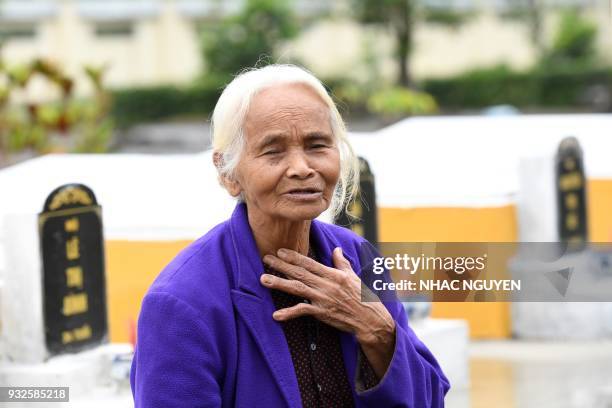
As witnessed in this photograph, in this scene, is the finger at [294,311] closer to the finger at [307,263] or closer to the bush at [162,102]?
the finger at [307,263]

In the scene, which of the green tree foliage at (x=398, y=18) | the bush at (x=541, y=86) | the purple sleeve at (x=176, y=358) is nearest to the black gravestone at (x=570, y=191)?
the purple sleeve at (x=176, y=358)

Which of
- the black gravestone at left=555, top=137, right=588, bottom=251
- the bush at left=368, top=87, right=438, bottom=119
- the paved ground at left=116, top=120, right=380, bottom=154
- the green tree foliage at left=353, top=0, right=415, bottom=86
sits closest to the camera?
the black gravestone at left=555, top=137, right=588, bottom=251

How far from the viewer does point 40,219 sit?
5039 mm

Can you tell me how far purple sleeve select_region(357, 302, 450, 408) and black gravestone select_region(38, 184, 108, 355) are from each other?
298 cm

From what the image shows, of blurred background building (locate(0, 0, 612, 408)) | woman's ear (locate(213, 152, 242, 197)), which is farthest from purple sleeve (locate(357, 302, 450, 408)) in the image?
blurred background building (locate(0, 0, 612, 408))

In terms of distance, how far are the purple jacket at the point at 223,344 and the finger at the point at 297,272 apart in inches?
1.2

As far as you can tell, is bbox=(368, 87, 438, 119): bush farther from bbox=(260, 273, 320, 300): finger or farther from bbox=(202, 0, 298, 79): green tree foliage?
bbox=(260, 273, 320, 300): finger

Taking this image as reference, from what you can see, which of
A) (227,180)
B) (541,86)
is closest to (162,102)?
(541,86)

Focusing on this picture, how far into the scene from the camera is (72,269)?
5.21m

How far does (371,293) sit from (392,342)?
0.10 metres

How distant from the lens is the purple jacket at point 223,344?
2.09 metres

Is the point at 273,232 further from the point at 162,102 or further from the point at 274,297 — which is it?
the point at 162,102

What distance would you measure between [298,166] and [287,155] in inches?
1.3

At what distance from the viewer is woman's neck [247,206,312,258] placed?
7.40 feet
